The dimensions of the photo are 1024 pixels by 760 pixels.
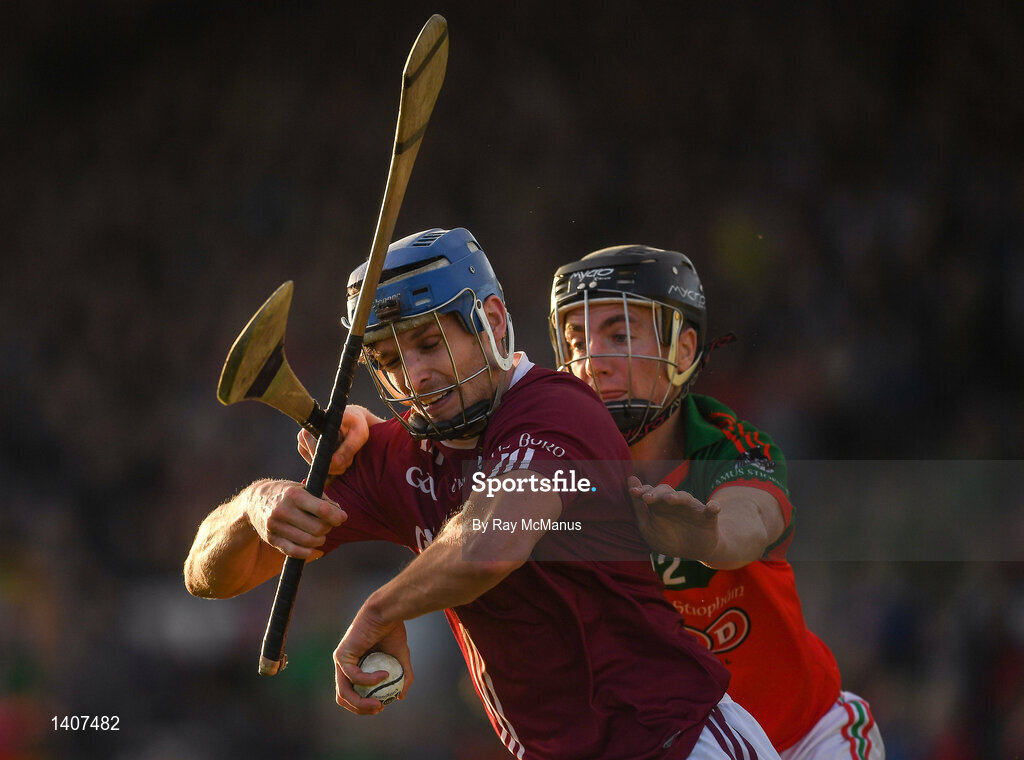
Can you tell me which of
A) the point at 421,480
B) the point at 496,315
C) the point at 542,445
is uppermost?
the point at 496,315

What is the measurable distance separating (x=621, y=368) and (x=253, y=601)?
3.55m

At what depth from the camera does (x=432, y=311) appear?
2021 mm

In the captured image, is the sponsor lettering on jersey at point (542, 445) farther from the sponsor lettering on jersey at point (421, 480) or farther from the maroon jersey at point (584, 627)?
the sponsor lettering on jersey at point (421, 480)

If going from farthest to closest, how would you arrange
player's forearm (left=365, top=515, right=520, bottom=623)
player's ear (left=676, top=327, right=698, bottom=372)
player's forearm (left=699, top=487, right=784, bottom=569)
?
player's ear (left=676, top=327, right=698, bottom=372)
player's forearm (left=699, top=487, right=784, bottom=569)
player's forearm (left=365, top=515, right=520, bottom=623)

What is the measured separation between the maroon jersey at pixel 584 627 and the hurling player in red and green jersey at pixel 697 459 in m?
0.78

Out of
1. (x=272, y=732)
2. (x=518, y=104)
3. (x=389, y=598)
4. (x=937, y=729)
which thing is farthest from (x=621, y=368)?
(x=518, y=104)

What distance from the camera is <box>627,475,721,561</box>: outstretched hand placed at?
1.81 metres

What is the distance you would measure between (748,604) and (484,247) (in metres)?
3.65

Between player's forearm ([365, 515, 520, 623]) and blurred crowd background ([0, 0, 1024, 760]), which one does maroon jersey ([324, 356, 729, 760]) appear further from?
blurred crowd background ([0, 0, 1024, 760])

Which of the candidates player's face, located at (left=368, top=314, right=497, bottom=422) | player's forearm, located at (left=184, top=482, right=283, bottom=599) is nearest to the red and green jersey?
player's face, located at (left=368, top=314, right=497, bottom=422)

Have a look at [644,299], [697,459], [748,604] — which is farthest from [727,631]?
[644,299]

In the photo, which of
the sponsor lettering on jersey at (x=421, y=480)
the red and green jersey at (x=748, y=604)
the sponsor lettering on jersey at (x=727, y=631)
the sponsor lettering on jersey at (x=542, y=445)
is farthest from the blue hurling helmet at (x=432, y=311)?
the sponsor lettering on jersey at (x=727, y=631)

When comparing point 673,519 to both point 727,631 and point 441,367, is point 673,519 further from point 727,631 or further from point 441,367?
point 727,631

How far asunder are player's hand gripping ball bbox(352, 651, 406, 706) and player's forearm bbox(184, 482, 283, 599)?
433 millimetres
